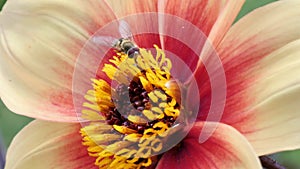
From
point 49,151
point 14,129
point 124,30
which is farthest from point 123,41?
point 14,129

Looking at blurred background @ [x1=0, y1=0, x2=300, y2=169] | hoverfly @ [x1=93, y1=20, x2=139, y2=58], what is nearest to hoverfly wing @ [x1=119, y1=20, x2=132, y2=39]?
hoverfly @ [x1=93, y1=20, x2=139, y2=58]

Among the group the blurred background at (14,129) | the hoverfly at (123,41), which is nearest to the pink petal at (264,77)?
the hoverfly at (123,41)

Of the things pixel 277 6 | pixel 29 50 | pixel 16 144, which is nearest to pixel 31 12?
pixel 29 50

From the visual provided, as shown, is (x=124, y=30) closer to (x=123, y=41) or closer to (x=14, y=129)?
(x=123, y=41)

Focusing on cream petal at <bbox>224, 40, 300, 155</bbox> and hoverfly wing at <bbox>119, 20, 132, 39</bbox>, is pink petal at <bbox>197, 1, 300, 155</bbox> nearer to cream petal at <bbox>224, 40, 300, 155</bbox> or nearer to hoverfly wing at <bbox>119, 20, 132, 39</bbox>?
cream petal at <bbox>224, 40, 300, 155</bbox>

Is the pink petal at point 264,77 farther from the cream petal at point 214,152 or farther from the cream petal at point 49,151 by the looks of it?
the cream petal at point 49,151
